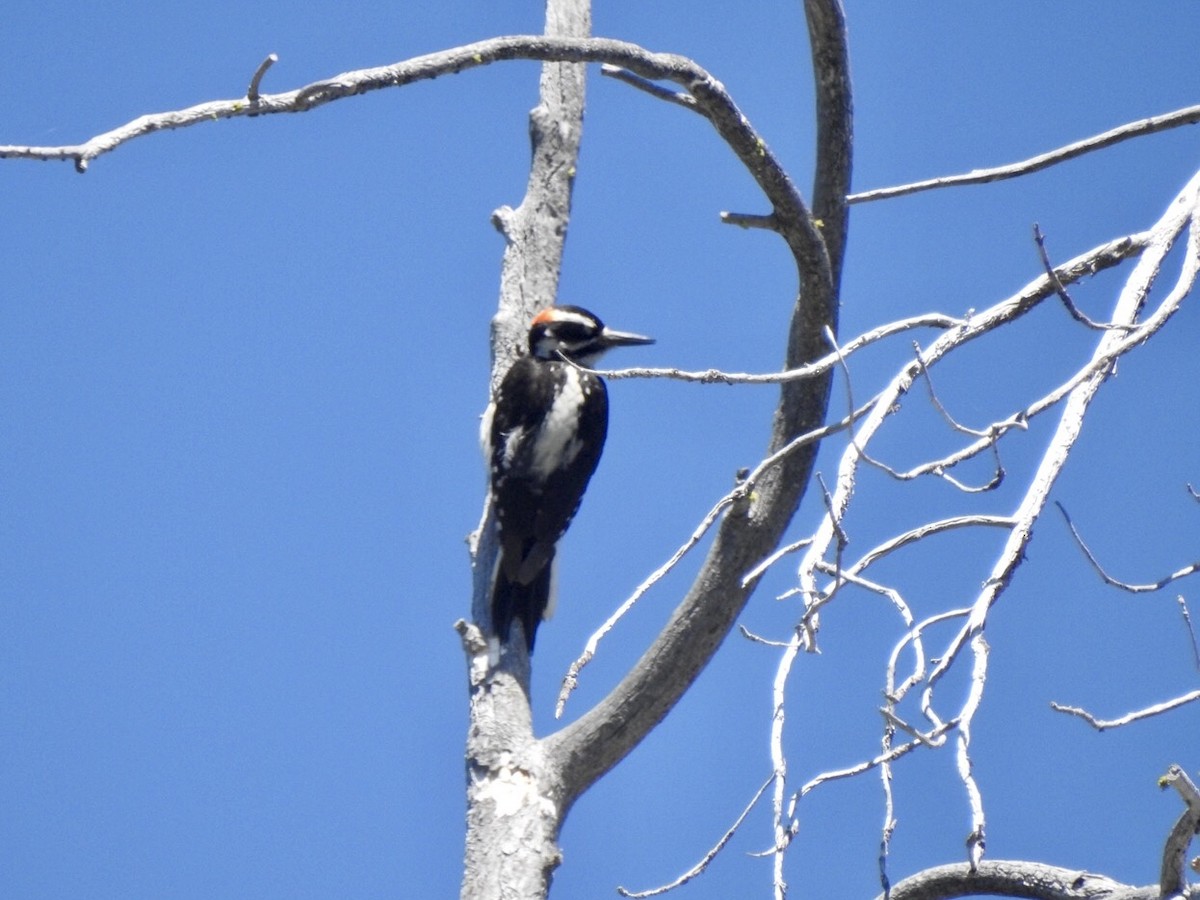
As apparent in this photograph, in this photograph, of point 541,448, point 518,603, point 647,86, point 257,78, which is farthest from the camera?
point 541,448

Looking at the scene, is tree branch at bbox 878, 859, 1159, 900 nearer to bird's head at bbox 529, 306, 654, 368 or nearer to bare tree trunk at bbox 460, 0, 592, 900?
bare tree trunk at bbox 460, 0, 592, 900

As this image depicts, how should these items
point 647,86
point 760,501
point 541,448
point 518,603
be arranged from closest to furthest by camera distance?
1. point 647,86
2. point 760,501
3. point 518,603
4. point 541,448

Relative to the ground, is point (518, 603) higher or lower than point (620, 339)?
lower

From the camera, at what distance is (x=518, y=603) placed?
14.2ft

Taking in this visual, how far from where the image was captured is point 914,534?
98.1 inches

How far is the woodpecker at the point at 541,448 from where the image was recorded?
179 inches

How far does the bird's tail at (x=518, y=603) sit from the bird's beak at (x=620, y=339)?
108 cm

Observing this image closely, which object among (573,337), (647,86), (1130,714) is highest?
(573,337)

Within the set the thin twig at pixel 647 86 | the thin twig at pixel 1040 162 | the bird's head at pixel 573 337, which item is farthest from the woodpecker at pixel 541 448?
the thin twig at pixel 1040 162

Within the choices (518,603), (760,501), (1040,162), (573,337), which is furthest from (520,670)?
(1040,162)

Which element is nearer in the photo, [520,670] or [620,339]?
[520,670]

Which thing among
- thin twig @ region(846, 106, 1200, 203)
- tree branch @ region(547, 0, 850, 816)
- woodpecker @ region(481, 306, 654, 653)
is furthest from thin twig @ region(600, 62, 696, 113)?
woodpecker @ region(481, 306, 654, 653)

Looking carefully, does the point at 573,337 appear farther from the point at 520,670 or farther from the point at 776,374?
the point at 776,374

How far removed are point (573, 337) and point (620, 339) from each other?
247 millimetres
